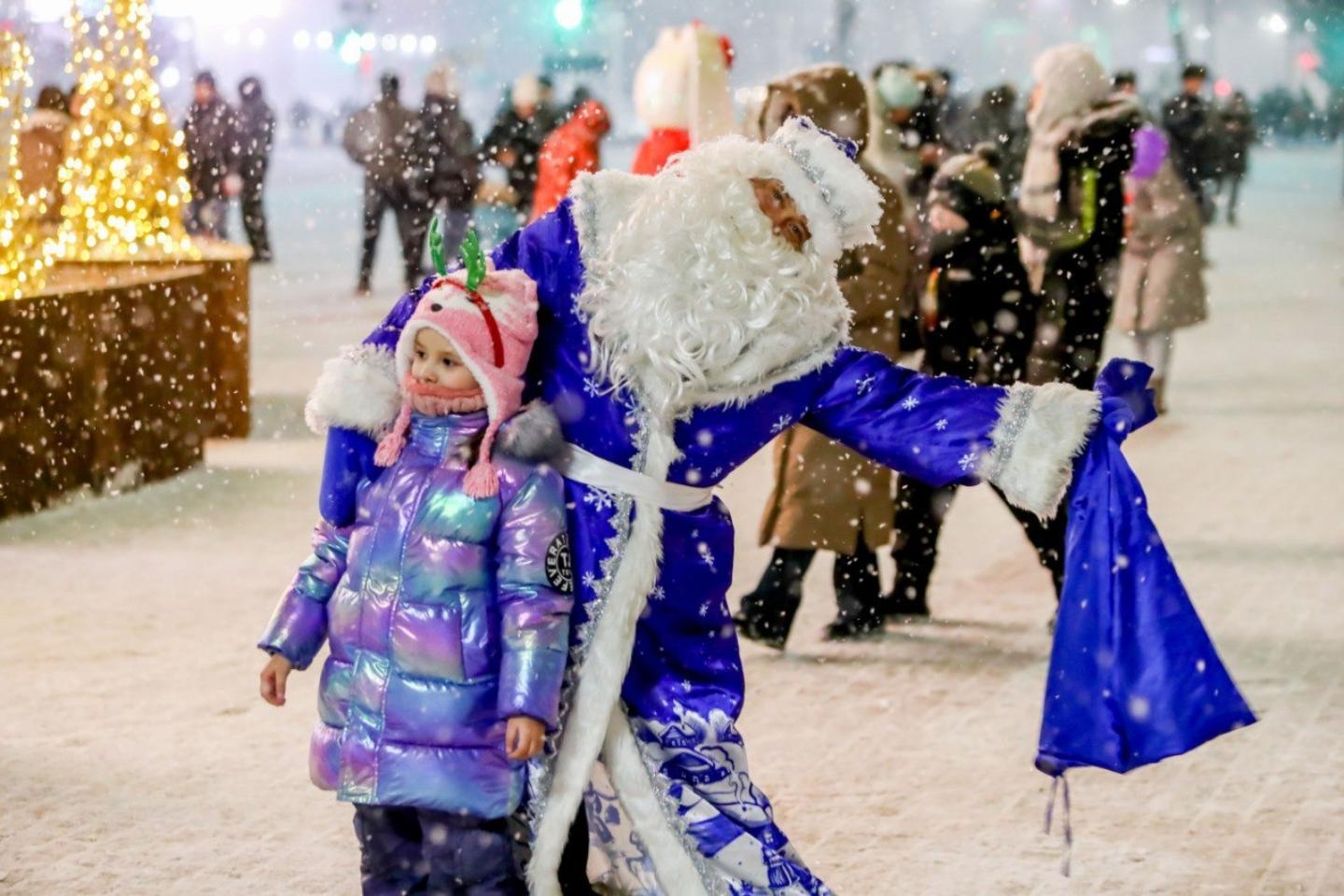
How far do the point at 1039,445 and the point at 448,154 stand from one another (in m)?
13.6

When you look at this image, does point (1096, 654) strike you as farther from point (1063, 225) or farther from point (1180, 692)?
point (1063, 225)

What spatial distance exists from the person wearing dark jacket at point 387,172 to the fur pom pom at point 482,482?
13.6m

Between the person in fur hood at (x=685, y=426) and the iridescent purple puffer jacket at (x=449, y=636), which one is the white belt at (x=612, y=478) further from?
the iridescent purple puffer jacket at (x=449, y=636)

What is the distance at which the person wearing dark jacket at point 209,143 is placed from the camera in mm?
19156

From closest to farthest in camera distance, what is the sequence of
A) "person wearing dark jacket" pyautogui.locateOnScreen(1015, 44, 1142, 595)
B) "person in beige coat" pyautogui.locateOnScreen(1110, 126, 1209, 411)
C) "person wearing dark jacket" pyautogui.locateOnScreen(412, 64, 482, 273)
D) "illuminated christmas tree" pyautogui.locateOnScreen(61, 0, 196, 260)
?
1. "person wearing dark jacket" pyautogui.locateOnScreen(1015, 44, 1142, 595)
2. "illuminated christmas tree" pyautogui.locateOnScreen(61, 0, 196, 260)
3. "person in beige coat" pyautogui.locateOnScreen(1110, 126, 1209, 411)
4. "person wearing dark jacket" pyautogui.locateOnScreen(412, 64, 482, 273)

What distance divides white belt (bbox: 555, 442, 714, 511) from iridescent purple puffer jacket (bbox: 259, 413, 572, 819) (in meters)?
0.11

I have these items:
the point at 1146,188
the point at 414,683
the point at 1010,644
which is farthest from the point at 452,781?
the point at 1146,188

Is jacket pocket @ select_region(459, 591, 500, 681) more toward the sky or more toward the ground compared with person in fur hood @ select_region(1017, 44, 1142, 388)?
more toward the ground

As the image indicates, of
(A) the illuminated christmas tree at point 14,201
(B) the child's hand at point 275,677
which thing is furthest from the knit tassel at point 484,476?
(A) the illuminated christmas tree at point 14,201

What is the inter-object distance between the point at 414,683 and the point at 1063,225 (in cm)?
506

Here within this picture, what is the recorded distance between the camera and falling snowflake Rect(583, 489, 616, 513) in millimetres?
3383

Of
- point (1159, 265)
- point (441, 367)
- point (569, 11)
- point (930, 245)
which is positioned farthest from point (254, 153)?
point (441, 367)

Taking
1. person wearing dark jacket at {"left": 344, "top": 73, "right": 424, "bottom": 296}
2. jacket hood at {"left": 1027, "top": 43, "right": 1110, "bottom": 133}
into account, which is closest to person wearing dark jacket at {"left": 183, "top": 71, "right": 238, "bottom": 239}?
person wearing dark jacket at {"left": 344, "top": 73, "right": 424, "bottom": 296}

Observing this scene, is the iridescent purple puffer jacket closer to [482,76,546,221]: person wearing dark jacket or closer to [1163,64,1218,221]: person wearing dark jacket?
[482,76,546,221]: person wearing dark jacket
